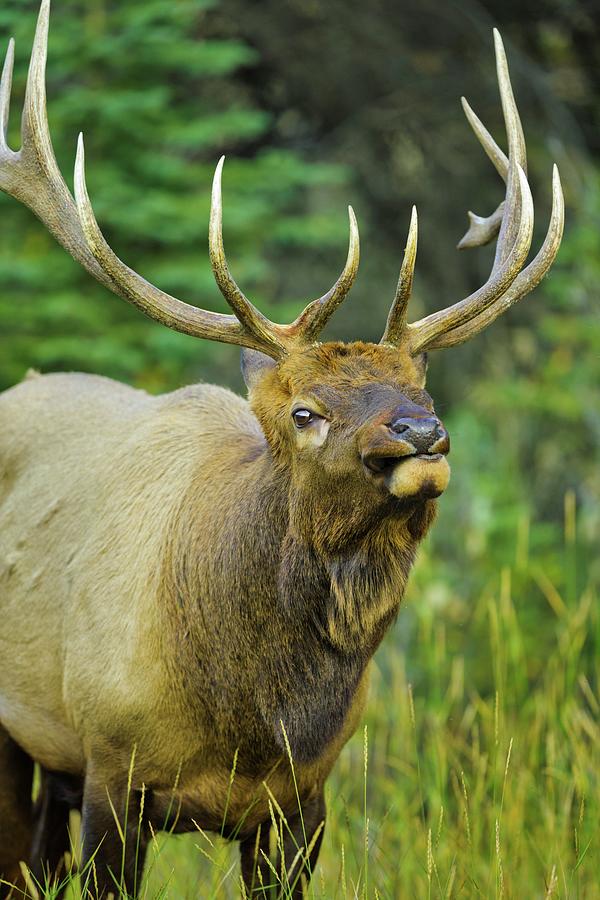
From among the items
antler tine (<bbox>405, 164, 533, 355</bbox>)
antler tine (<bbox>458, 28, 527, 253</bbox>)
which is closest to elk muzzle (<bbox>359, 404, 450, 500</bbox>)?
antler tine (<bbox>405, 164, 533, 355</bbox>)

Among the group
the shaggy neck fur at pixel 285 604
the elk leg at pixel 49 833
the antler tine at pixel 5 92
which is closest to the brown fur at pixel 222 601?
the shaggy neck fur at pixel 285 604

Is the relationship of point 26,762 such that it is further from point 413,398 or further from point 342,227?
point 342,227

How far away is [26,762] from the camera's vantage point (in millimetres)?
4535

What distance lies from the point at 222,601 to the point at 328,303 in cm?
86

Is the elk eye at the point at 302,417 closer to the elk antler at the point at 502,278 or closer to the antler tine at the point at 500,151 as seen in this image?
the elk antler at the point at 502,278

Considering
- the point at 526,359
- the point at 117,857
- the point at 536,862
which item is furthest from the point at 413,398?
the point at 526,359

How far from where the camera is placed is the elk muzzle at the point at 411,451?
10.4ft

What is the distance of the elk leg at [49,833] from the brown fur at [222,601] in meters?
0.34

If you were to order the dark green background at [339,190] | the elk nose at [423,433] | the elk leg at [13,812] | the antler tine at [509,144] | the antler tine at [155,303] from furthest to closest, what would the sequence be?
the dark green background at [339,190], the elk leg at [13,812], the antler tine at [509,144], the antler tine at [155,303], the elk nose at [423,433]

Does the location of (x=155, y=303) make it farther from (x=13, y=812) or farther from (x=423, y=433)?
(x=13, y=812)

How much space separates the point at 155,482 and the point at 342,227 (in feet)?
18.6

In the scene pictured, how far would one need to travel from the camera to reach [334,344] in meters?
3.62

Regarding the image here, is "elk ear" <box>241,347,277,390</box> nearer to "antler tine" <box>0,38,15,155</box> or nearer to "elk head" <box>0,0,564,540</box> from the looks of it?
"elk head" <box>0,0,564,540</box>

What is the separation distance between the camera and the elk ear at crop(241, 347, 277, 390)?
12.6 feet
